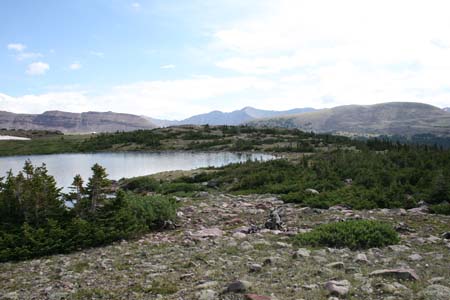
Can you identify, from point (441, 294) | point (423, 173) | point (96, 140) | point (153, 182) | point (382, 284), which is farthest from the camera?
point (96, 140)

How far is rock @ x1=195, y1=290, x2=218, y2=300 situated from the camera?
24.3 ft

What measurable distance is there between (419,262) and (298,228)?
16.3 ft

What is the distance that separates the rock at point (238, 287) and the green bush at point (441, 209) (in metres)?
12.1

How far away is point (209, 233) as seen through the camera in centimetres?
1357

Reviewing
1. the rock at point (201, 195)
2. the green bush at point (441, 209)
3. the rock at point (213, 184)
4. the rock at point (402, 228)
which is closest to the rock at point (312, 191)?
the green bush at point (441, 209)

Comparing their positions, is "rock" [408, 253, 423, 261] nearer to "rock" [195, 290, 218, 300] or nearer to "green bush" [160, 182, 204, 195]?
"rock" [195, 290, 218, 300]

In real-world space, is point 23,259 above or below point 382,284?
below

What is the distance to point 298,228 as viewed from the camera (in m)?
14.0

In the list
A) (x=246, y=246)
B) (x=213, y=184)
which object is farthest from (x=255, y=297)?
(x=213, y=184)

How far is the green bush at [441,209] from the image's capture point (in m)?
16.2

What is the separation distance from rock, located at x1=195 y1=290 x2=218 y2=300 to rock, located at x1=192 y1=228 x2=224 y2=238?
5507 millimetres

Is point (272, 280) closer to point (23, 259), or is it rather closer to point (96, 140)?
point (23, 259)

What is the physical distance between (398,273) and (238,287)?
3.62 m

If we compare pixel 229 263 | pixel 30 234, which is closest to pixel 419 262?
pixel 229 263
